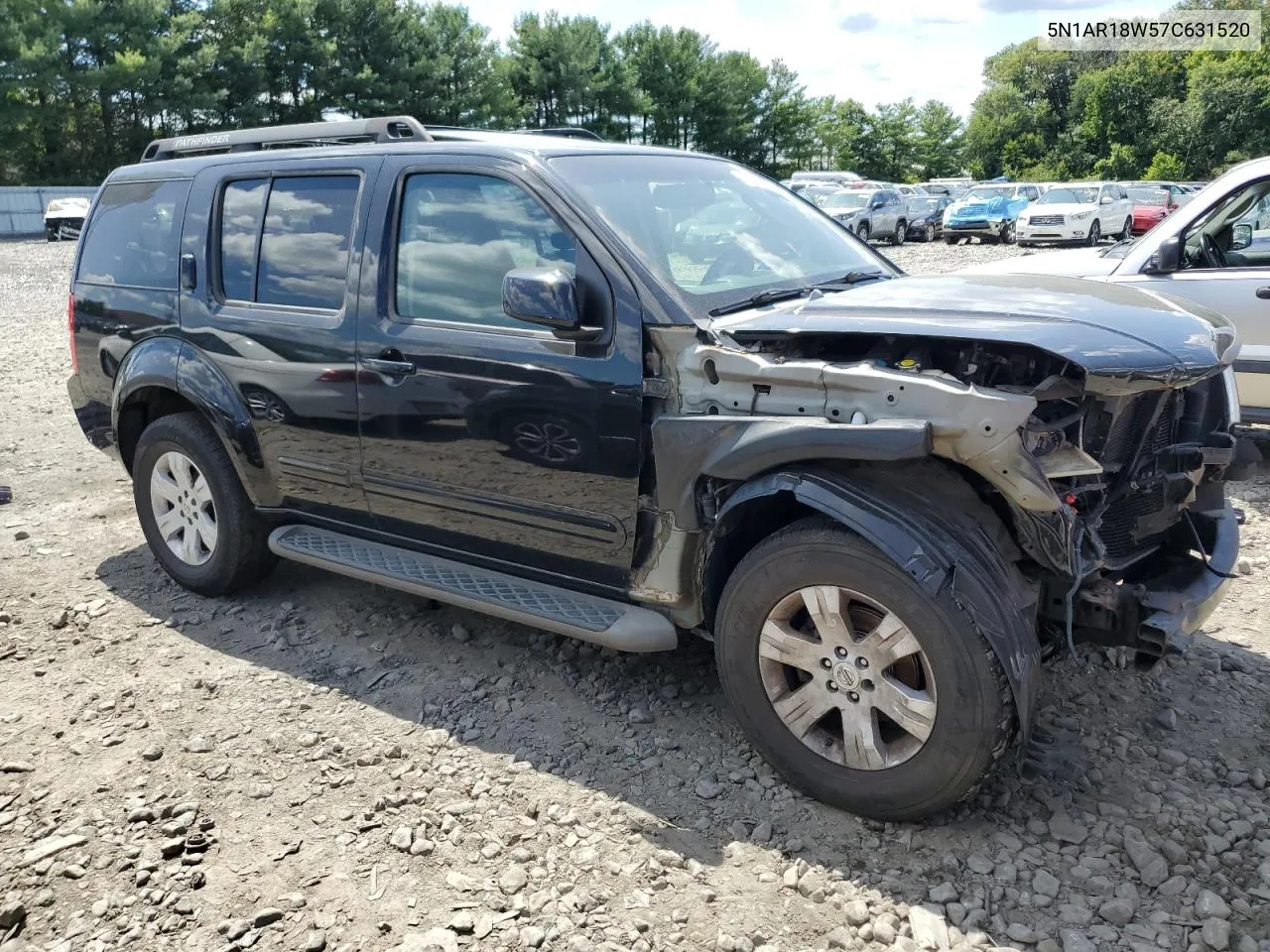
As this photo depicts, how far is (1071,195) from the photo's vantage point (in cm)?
2603

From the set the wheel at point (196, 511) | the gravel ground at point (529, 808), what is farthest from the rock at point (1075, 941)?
the wheel at point (196, 511)

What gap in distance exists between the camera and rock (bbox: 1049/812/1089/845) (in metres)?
3.01

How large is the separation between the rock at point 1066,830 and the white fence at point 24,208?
4091 centimetres

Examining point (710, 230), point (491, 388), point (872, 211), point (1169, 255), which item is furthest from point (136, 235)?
point (872, 211)

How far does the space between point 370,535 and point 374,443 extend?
49 centimetres

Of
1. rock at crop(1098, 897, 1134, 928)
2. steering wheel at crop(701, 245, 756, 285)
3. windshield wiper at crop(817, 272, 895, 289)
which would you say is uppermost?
steering wheel at crop(701, 245, 756, 285)

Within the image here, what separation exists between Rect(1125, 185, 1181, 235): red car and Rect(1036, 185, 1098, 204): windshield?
106 centimetres

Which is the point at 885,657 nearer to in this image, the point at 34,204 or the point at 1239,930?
the point at 1239,930

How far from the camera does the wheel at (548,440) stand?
3490 millimetres

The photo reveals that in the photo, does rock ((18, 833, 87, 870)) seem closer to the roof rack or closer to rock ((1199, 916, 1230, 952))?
the roof rack

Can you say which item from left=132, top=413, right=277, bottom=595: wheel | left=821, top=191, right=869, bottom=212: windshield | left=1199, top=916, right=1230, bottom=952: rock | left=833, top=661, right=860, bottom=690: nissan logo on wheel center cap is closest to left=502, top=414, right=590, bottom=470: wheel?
left=833, top=661, right=860, bottom=690: nissan logo on wheel center cap

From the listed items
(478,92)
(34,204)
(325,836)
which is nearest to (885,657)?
(325,836)

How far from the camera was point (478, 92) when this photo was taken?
159ft

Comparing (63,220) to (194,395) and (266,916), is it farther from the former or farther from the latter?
(266,916)
